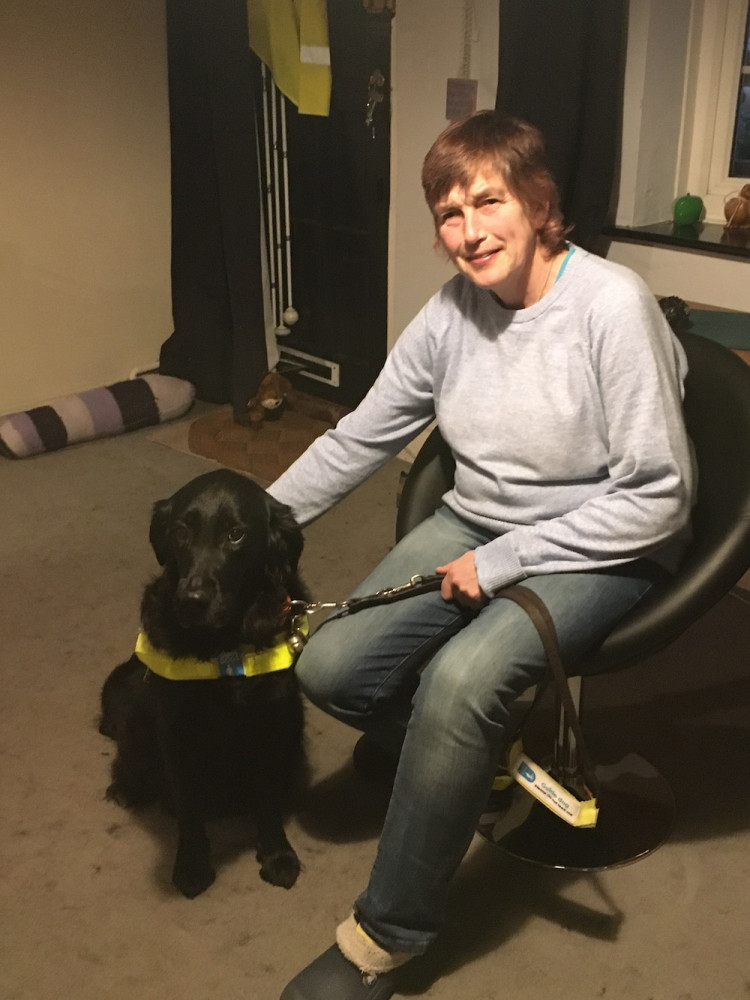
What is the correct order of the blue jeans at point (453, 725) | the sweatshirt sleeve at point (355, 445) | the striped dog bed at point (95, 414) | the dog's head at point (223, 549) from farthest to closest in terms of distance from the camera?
the striped dog bed at point (95, 414), the sweatshirt sleeve at point (355, 445), the dog's head at point (223, 549), the blue jeans at point (453, 725)

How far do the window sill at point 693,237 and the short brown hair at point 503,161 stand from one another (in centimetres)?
112

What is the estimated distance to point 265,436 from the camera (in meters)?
3.49

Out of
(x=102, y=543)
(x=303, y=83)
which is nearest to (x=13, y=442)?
(x=102, y=543)

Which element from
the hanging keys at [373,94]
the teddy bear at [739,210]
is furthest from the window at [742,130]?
the hanging keys at [373,94]

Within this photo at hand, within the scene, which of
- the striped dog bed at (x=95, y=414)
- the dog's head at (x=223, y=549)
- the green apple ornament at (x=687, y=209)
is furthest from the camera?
the striped dog bed at (x=95, y=414)

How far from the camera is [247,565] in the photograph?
4.89 feet

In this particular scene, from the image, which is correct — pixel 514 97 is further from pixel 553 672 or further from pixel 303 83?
pixel 553 672

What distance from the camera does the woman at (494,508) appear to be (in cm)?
135

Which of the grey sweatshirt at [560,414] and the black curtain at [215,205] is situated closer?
the grey sweatshirt at [560,414]

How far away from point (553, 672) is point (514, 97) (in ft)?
5.61

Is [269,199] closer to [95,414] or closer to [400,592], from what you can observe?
[95,414]

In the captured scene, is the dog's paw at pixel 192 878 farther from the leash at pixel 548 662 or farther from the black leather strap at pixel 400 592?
the black leather strap at pixel 400 592

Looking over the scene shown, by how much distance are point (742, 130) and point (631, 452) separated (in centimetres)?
172

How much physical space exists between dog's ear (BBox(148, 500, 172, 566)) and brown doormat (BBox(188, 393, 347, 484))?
1599 millimetres
